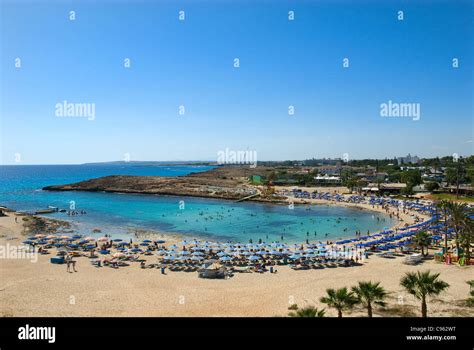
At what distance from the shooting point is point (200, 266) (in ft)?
75.6

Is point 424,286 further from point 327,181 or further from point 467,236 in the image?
point 327,181

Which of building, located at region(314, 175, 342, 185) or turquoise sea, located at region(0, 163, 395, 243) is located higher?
building, located at region(314, 175, 342, 185)

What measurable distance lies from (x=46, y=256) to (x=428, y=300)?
24756 mm

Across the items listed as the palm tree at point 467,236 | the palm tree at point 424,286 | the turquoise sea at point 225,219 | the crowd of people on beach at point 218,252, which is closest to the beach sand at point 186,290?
the crowd of people on beach at point 218,252

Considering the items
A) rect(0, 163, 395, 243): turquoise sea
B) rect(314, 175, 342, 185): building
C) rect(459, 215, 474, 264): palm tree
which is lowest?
rect(0, 163, 395, 243): turquoise sea

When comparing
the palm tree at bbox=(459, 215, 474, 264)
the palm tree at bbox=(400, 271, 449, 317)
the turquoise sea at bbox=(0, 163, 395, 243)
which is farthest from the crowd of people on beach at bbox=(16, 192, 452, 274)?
the palm tree at bbox=(400, 271, 449, 317)

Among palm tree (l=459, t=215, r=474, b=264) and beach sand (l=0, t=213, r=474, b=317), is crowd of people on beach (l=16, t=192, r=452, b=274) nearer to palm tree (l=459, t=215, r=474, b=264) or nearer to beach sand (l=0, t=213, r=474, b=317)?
beach sand (l=0, t=213, r=474, b=317)

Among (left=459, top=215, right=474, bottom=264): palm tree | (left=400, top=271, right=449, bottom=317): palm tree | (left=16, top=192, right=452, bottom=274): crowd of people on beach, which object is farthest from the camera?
(left=16, top=192, right=452, bottom=274): crowd of people on beach

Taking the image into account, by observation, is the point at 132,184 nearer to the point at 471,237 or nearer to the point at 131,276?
the point at 131,276

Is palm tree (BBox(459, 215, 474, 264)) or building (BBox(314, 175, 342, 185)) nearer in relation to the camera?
palm tree (BBox(459, 215, 474, 264))

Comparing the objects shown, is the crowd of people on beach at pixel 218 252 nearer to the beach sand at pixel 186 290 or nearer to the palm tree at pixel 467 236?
the beach sand at pixel 186 290

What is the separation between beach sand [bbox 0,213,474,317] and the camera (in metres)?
15.0

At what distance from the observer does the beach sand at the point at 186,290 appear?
14992mm

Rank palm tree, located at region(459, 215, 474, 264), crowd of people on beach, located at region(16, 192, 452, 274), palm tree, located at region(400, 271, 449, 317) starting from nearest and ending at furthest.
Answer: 1. palm tree, located at region(400, 271, 449, 317)
2. palm tree, located at region(459, 215, 474, 264)
3. crowd of people on beach, located at region(16, 192, 452, 274)
